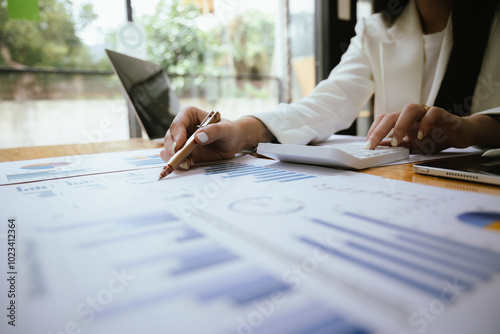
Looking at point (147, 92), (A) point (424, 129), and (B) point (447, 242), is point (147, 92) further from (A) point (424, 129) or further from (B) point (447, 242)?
(B) point (447, 242)

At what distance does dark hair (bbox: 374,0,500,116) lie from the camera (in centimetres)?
85

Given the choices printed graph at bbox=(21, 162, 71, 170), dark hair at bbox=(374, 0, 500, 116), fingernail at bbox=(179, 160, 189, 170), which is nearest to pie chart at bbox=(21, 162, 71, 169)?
printed graph at bbox=(21, 162, 71, 170)

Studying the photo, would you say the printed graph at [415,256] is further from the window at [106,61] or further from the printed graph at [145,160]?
the window at [106,61]

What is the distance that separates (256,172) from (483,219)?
31cm

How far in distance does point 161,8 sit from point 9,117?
1327 millimetres

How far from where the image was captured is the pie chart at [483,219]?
0.27m

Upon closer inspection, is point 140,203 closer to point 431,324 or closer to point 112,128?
point 431,324

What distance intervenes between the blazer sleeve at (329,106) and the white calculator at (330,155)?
170 mm

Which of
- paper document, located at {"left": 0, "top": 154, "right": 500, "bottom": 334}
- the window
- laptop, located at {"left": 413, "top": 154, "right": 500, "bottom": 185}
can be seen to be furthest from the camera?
the window

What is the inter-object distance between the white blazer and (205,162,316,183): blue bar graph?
0.19 m

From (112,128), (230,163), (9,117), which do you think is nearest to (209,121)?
(230,163)

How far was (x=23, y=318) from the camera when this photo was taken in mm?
175

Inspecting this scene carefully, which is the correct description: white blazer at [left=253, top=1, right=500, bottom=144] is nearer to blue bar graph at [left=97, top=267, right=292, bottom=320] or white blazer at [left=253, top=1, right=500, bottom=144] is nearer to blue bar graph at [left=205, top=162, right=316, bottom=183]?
blue bar graph at [left=205, top=162, right=316, bottom=183]

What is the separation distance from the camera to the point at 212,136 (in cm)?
59
